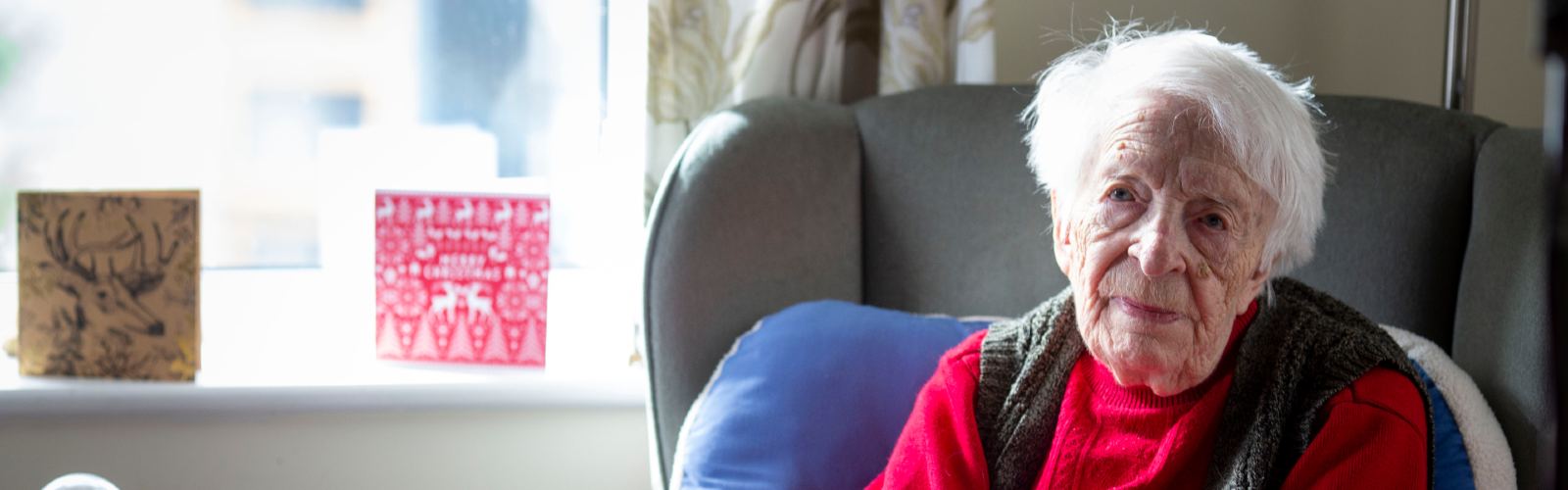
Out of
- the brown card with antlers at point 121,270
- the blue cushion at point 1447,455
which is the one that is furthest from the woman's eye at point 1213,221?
the brown card with antlers at point 121,270

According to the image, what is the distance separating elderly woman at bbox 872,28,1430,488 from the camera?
3.82 feet

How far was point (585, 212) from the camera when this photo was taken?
7.01 ft

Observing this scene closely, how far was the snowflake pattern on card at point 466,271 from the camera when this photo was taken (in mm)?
1865

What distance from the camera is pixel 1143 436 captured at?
1249 millimetres

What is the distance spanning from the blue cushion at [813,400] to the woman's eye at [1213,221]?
0.40 meters

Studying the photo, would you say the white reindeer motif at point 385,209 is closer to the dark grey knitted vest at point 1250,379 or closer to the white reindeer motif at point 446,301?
the white reindeer motif at point 446,301

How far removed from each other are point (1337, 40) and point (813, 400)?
1.07 meters

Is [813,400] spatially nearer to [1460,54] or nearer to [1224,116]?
[1224,116]

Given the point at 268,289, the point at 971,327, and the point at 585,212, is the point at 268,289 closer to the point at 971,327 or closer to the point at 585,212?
the point at 585,212

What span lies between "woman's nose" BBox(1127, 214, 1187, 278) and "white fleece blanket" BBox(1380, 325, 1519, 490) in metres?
0.35

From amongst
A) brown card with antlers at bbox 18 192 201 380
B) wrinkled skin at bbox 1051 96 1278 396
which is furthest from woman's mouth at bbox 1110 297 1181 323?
brown card with antlers at bbox 18 192 201 380

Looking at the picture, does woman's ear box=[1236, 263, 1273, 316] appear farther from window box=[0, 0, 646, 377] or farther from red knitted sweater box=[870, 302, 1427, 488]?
window box=[0, 0, 646, 377]

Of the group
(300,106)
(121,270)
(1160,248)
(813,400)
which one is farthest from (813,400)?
(300,106)

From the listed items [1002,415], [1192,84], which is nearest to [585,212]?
[1002,415]
